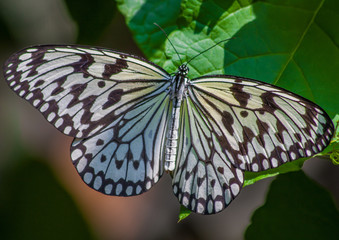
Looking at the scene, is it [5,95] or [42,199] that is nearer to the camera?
[42,199]

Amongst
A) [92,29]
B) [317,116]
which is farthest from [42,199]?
[317,116]

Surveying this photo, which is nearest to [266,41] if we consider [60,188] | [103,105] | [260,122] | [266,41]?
[266,41]

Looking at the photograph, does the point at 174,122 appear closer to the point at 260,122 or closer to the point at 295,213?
the point at 260,122

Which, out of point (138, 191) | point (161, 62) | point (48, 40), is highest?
point (161, 62)

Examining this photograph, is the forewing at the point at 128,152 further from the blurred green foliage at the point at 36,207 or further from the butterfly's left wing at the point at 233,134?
the blurred green foliage at the point at 36,207

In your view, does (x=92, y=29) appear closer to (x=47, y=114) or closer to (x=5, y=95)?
(x=47, y=114)

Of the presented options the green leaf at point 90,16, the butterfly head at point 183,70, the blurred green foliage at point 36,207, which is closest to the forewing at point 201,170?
the butterfly head at point 183,70
